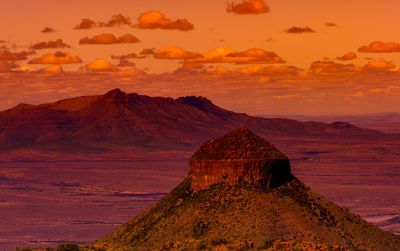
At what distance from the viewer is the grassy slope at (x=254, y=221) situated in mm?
42594

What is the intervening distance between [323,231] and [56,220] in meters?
104

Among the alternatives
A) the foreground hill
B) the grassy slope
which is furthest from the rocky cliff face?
the grassy slope

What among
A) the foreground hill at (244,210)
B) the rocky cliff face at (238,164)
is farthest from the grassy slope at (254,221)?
the rocky cliff face at (238,164)

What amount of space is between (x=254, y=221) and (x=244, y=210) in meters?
1.04

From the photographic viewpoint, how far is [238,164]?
45.0 m

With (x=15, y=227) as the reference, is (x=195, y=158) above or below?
above

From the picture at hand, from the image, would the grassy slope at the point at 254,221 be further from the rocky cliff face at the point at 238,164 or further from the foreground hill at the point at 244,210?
the rocky cliff face at the point at 238,164

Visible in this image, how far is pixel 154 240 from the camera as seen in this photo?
1737 inches

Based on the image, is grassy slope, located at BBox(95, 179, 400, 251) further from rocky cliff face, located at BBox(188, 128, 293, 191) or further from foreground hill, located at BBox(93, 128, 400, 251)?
rocky cliff face, located at BBox(188, 128, 293, 191)

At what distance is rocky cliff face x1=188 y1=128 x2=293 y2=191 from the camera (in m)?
45.1

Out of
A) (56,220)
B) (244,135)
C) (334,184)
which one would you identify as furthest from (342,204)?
(244,135)

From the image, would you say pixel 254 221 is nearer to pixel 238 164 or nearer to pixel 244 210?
pixel 244 210

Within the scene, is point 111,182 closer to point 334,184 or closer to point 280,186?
point 334,184

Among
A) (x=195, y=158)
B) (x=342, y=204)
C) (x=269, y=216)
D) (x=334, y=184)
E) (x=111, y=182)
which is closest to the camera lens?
(x=269, y=216)
